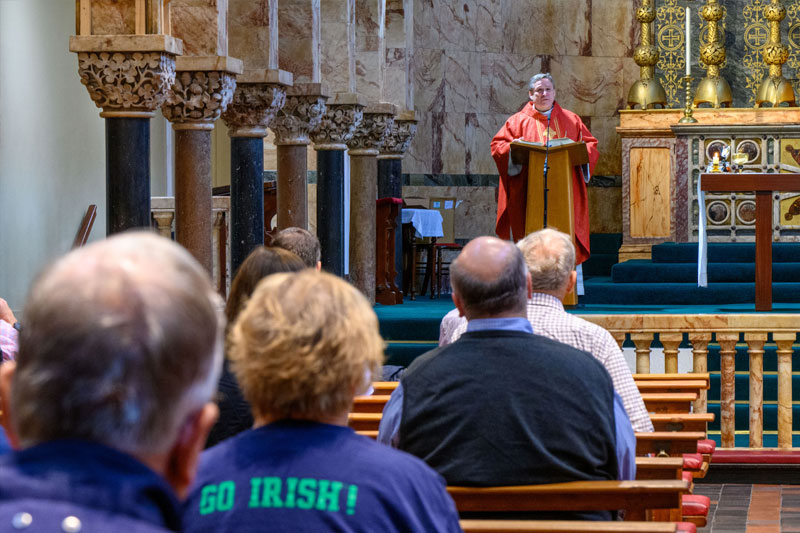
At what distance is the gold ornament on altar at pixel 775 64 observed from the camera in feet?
44.3

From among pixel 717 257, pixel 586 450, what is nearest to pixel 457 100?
pixel 717 257

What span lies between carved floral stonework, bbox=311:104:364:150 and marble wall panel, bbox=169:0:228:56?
2.91 metres

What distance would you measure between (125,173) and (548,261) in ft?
13.1

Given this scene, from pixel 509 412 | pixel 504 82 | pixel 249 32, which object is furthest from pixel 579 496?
pixel 504 82

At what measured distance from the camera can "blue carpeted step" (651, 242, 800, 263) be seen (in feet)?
36.7

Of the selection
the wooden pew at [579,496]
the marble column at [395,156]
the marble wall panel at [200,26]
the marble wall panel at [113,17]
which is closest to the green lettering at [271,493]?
the wooden pew at [579,496]

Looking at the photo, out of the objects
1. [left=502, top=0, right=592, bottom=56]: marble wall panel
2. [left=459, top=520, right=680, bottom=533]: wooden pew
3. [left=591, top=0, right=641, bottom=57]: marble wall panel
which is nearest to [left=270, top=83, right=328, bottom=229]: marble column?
[left=502, top=0, right=592, bottom=56]: marble wall panel

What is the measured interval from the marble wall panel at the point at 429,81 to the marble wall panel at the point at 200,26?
652 cm

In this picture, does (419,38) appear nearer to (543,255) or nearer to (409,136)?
(409,136)

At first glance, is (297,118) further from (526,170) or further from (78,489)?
(78,489)

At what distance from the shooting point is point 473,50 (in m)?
14.9

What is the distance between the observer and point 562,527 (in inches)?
92.6

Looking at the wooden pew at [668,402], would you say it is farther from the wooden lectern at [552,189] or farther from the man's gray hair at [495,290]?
the wooden lectern at [552,189]

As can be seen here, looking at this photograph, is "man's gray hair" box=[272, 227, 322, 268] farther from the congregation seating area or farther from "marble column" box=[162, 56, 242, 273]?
"marble column" box=[162, 56, 242, 273]
